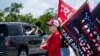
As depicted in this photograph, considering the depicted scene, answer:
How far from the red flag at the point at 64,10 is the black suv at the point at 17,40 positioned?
730 cm

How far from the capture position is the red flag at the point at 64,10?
8.07 meters

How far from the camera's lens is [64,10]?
27.2 ft

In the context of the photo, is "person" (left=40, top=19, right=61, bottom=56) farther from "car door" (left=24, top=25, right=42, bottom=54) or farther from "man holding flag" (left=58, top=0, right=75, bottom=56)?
"car door" (left=24, top=25, right=42, bottom=54)

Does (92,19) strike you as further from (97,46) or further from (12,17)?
(12,17)

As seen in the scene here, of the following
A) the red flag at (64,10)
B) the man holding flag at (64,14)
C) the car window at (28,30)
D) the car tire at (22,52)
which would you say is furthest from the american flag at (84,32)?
the car window at (28,30)

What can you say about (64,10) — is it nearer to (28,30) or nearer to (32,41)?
(32,41)

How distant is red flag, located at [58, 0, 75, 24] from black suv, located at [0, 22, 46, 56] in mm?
7303

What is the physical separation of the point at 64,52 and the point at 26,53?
371 inches

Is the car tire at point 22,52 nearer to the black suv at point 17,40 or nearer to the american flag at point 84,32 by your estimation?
the black suv at point 17,40

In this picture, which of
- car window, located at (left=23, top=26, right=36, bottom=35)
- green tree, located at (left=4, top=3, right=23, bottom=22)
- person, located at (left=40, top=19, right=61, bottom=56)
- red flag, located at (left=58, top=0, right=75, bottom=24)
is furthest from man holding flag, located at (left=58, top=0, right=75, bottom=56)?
green tree, located at (left=4, top=3, right=23, bottom=22)

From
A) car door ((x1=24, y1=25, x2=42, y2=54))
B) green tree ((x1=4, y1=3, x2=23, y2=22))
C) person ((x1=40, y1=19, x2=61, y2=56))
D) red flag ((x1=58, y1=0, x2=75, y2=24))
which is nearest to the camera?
person ((x1=40, y1=19, x2=61, y2=56))

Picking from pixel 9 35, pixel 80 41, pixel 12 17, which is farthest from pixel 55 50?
pixel 12 17

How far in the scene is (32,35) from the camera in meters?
17.5

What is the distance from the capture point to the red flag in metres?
8.07
